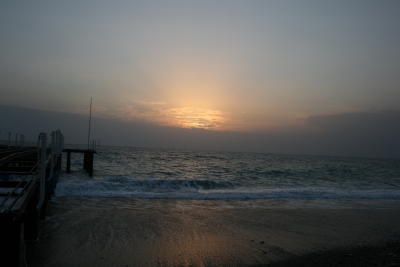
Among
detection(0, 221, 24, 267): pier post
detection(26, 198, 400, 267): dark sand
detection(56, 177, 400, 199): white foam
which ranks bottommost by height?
detection(56, 177, 400, 199): white foam

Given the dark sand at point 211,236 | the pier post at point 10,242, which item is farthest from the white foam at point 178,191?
the pier post at point 10,242

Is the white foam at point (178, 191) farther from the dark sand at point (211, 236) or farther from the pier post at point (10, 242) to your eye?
the pier post at point (10, 242)

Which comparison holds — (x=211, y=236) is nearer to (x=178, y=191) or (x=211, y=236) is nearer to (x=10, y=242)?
(x=10, y=242)

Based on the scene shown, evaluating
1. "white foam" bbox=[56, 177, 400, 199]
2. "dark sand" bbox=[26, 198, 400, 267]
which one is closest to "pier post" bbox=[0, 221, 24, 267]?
"dark sand" bbox=[26, 198, 400, 267]

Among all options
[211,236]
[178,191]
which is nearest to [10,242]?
[211,236]

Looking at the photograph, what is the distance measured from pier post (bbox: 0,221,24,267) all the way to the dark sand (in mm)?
2058

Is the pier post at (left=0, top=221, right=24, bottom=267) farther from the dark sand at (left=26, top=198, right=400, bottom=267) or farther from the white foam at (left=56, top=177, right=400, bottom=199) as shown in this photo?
the white foam at (left=56, top=177, right=400, bottom=199)

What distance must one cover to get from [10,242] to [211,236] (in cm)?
560

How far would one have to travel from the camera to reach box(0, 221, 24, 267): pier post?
4492mm

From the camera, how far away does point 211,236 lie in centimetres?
885

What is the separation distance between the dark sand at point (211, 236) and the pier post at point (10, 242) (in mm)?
2058

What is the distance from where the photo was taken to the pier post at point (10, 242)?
14.7 ft

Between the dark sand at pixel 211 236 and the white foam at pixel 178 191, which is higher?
the dark sand at pixel 211 236

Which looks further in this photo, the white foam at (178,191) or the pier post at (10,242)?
the white foam at (178,191)
